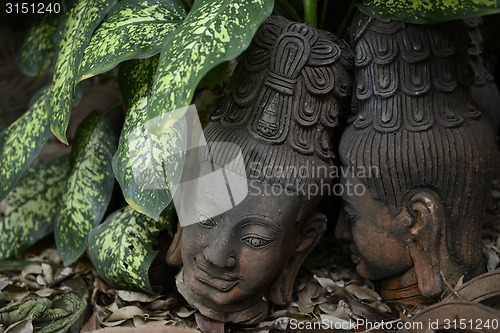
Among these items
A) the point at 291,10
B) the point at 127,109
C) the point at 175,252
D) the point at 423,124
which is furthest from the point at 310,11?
the point at 175,252

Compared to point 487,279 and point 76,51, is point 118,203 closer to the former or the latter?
point 76,51

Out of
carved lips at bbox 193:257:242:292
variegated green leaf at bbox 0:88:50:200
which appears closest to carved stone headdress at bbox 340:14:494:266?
carved lips at bbox 193:257:242:292

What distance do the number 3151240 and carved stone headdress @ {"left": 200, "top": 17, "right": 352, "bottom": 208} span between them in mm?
961

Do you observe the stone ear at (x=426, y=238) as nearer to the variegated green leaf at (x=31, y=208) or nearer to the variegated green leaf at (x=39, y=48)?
the variegated green leaf at (x=31, y=208)

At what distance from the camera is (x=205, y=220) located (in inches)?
54.7

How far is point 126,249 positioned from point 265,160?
1.76 feet

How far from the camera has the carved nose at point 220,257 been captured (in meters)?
1.35

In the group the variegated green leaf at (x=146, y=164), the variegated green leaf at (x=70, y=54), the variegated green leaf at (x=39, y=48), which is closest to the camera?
the variegated green leaf at (x=146, y=164)

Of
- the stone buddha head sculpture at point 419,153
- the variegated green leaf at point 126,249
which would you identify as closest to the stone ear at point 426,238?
the stone buddha head sculpture at point 419,153

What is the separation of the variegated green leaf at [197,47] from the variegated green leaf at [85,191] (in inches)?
26.9

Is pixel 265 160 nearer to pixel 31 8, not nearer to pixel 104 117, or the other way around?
pixel 104 117

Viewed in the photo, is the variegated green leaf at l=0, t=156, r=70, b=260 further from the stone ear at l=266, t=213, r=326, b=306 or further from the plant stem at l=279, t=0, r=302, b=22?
the plant stem at l=279, t=0, r=302, b=22

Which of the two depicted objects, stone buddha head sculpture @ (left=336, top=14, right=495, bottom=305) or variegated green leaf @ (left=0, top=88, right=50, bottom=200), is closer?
stone buddha head sculpture @ (left=336, top=14, right=495, bottom=305)

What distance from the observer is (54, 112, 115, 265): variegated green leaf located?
174 centimetres
